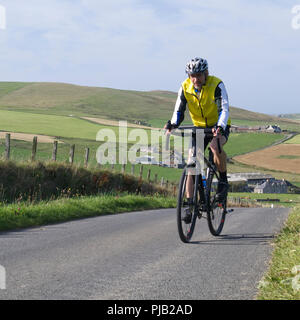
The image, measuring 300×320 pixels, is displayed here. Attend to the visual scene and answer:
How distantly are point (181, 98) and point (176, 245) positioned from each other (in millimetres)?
2109

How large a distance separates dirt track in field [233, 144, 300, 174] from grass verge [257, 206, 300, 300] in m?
75.5

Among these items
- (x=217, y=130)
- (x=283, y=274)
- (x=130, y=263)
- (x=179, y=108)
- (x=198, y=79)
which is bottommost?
(x=130, y=263)

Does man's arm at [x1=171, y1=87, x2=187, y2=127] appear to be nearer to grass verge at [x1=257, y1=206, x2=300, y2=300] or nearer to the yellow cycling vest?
the yellow cycling vest

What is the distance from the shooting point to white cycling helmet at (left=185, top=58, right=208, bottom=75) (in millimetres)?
6625

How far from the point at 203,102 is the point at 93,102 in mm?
151717

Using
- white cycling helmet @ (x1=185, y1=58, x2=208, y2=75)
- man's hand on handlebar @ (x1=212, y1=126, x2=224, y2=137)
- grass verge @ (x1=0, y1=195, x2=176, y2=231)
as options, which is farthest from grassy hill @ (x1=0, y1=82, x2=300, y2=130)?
man's hand on handlebar @ (x1=212, y1=126, x2=224, y2=137)

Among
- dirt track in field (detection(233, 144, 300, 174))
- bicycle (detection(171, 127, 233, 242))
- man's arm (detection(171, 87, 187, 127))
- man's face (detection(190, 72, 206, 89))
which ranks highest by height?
man's face (detection(190, 72, 206, 89))

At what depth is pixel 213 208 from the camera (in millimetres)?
7387

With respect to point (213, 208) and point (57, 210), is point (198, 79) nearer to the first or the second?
point (213, 208)

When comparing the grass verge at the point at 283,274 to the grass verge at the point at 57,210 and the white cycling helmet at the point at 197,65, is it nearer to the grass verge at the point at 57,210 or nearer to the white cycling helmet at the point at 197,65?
the white cycling helmet at the point at 197,65

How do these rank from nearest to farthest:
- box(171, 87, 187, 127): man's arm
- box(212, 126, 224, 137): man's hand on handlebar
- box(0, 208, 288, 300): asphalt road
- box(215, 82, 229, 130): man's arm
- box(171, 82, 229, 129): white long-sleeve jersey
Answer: box(0, 208, 288, 300): asphalt road
box(212, 126, 224, 137): man's hand on handlebar
box(171, 82, 229, 129): white long-sleeve jersey
box(215, 82, 229, 130): man's arm
box(171, 87, 187, 127): man's arm

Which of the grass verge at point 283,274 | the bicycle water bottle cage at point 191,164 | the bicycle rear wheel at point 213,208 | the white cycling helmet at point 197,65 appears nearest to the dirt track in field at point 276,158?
the bicycle rear wheel at point 213,208

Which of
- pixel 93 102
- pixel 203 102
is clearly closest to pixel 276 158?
pixel 203 102

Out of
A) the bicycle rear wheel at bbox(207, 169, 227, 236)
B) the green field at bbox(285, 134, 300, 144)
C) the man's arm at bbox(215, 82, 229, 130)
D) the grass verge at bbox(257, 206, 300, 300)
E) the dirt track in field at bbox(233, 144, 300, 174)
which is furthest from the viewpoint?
the green field at bbox(285, 134, 300, 144)
